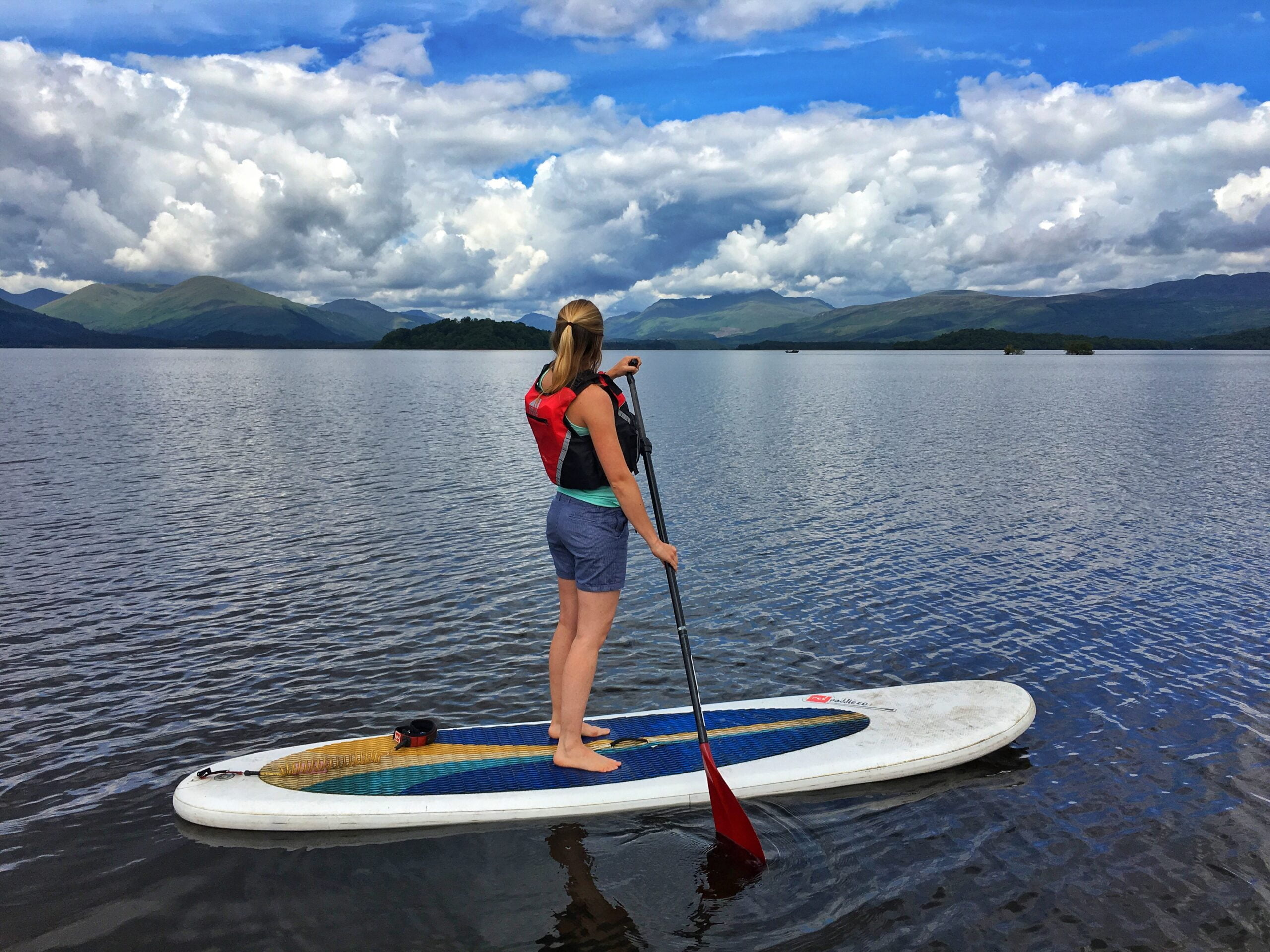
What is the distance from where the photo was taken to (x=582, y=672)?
7.28 metres

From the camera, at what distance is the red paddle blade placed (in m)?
6.94

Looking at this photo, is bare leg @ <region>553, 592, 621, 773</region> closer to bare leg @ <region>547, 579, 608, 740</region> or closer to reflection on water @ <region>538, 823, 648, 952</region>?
bare leg @ <region>547, 579, 608, 740</region>

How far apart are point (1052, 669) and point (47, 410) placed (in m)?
61.0

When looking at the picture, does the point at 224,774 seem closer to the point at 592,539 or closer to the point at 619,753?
the point at 619,753

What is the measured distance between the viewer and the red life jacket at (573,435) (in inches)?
262

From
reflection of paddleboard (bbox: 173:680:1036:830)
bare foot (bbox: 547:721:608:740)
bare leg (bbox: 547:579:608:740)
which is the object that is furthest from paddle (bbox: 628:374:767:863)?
bare foot (bbox: 547:721:608:740)

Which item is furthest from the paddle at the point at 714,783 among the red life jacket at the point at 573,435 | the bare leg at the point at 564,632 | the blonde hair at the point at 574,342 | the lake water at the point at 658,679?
the bare leg at the point at 564,632

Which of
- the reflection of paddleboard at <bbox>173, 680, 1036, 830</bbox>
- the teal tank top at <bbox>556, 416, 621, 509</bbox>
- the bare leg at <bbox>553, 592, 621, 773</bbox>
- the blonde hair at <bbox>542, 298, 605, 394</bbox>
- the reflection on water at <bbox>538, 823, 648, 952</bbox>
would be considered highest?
the blonde hair at <bbox>542, 298, 605, 394</bbox>

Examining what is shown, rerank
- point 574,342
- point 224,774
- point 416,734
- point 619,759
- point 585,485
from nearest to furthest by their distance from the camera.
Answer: point 574,342
point 585,485
point 224,774
point 619,759
point 416,734

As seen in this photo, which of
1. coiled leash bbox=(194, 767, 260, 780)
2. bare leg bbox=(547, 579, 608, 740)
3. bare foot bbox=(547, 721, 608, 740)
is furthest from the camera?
bare foot bbox=(547, 721, 608, 740)

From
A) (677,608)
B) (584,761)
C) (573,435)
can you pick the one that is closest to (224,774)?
(584,761)

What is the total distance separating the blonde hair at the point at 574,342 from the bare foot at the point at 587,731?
3.73 metres

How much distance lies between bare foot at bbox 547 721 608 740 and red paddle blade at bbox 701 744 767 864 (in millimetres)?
1711

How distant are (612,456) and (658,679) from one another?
18.6 ft
